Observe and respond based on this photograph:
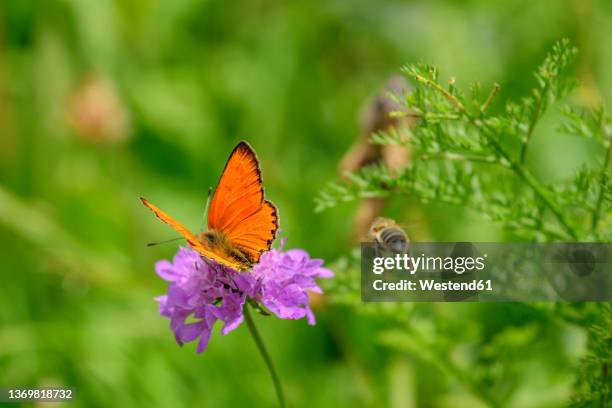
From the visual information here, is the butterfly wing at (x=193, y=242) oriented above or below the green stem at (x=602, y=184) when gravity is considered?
below

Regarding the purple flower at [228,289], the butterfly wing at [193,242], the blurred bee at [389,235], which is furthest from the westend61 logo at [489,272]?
the butterfly wing at [193,242]

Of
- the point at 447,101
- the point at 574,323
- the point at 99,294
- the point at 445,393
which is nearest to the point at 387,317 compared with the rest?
the point at 574,323

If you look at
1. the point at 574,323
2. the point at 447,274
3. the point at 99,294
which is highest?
the point at 99,294

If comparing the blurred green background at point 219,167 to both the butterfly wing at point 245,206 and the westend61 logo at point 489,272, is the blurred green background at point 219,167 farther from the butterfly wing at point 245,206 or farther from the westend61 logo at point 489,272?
the butterfly wing at point 245,206

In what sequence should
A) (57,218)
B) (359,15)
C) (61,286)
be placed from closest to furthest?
(61,286)
(57,218)
(359,15)

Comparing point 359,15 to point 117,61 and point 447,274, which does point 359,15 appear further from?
point 447,274

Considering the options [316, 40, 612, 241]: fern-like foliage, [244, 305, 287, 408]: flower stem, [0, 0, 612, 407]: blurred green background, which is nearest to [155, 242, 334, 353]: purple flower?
[244, 305, 287, 408]: flower stem
